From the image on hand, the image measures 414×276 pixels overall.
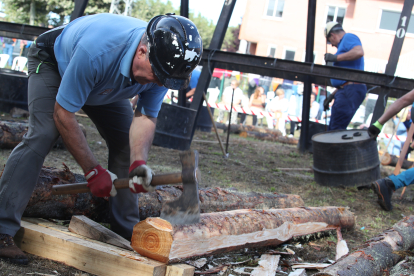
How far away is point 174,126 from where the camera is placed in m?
6.83

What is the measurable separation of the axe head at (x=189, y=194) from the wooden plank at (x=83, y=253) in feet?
1.10

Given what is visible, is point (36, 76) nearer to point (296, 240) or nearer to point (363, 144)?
point (296, 240)

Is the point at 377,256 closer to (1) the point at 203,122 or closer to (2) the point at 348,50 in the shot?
(2) the point at 348,50

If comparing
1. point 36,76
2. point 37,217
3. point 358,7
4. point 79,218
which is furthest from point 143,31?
point 358,7

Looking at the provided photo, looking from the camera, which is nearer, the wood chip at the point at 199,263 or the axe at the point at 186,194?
the axe at the point at 186,194

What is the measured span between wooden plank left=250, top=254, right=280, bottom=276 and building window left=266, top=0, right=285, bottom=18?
27011 millimetres

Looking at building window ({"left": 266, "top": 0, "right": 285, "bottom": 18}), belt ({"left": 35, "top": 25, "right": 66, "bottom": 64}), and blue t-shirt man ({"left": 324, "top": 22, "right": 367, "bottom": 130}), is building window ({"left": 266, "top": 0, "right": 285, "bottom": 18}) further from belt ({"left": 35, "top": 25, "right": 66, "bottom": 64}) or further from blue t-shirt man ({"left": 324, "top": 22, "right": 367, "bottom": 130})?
belt ({"left": 35, "top": 25, "right": 66, "bottom": 64})

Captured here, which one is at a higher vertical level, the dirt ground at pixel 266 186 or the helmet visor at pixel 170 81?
the helmet visor at pixel 170 81

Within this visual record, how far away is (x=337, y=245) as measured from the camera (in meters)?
3.14

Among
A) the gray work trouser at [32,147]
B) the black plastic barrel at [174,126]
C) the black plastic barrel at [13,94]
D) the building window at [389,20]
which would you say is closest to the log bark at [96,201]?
the gray work trouser at [32,147]

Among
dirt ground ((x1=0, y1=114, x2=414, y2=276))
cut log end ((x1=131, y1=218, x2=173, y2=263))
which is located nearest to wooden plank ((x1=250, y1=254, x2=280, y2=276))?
dirt ground ((x1=0, y1=114, x2=414, y2=276))

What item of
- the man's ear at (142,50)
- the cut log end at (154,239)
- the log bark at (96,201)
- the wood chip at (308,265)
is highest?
the man's ear at (142,50)

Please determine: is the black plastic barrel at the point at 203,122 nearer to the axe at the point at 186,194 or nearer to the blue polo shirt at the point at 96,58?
the blue polo shirt at the point at 96,58

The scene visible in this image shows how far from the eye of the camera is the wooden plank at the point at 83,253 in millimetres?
2096
